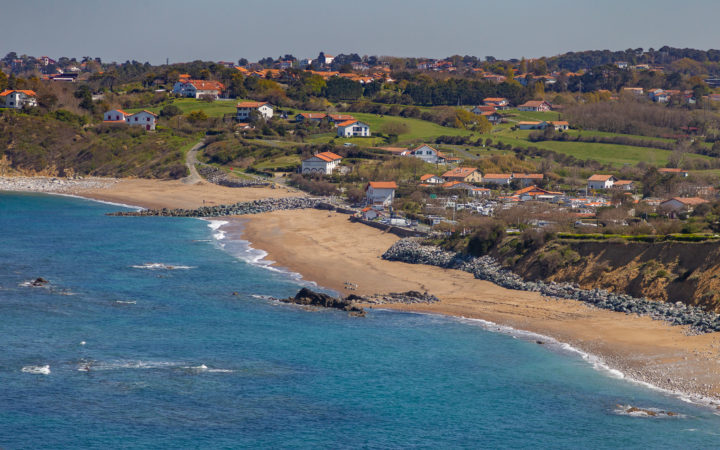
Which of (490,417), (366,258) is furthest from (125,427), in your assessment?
(366,258)

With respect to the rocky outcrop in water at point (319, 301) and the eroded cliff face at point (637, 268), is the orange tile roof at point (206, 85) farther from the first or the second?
the rocky outcrop in water at point (319, 301)

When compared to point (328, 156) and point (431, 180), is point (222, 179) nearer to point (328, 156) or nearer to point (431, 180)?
point (328, 156)

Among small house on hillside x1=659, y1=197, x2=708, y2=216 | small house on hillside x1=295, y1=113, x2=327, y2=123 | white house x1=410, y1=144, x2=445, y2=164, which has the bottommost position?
small house on hillside x1=659, y1=197, x2=708, y2=216

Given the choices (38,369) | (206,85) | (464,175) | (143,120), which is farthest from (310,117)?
(38,369)

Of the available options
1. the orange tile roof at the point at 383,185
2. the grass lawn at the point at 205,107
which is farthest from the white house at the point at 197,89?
the orange tile roof at the point at 383,185

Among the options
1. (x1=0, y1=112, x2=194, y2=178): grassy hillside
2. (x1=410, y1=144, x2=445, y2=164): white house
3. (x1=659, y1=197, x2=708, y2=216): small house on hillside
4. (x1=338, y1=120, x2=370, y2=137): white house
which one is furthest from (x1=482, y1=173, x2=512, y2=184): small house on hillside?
(x1=0, y1=112, x2=194, y2=178): grassy hillside

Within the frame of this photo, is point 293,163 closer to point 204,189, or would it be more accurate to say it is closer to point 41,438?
point 204,189

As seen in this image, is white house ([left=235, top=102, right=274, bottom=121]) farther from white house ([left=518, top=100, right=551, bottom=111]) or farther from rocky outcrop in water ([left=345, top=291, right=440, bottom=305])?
rocky outcrop in water ([left=345, top=291, right=440, bottom=305])

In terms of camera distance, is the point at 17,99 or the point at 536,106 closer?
the point at 17,99
